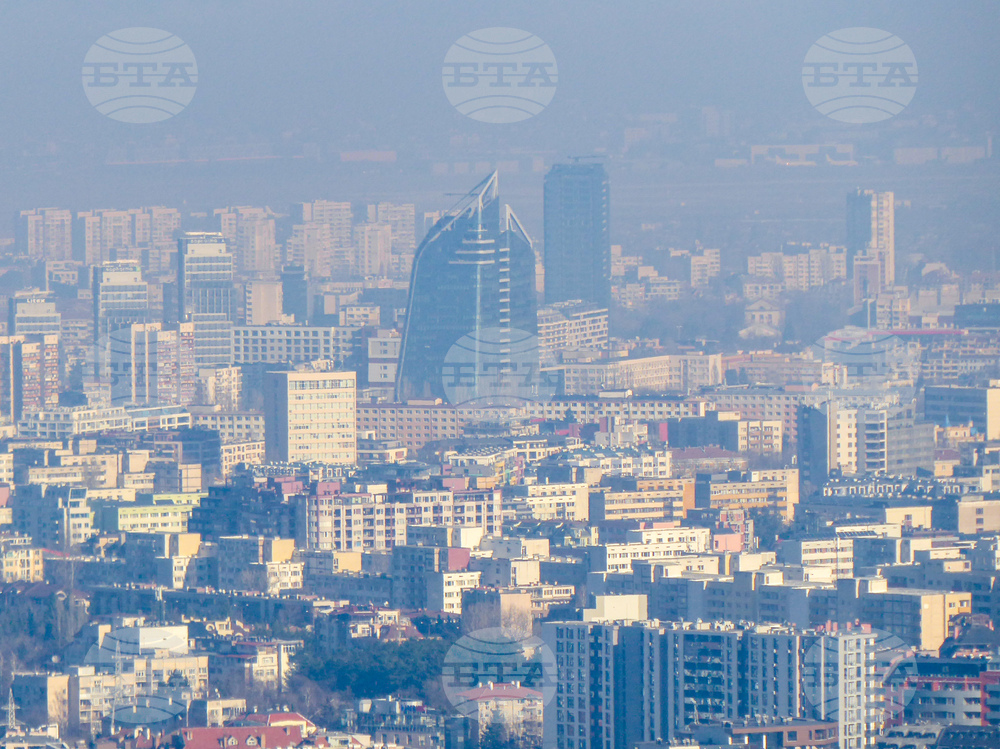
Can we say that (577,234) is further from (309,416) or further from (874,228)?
(309,416)

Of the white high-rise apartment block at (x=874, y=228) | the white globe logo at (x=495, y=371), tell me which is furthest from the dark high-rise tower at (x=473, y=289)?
the white high-rise apartment block at (x=874, y=228)

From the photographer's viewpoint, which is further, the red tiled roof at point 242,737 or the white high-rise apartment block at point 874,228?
the white high-rise apartment block at point 874,228

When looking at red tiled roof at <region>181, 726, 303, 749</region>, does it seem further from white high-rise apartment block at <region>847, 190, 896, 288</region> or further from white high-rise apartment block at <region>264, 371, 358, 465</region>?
white high-rise apartment block at <region>847, 190, 896, 288</region>

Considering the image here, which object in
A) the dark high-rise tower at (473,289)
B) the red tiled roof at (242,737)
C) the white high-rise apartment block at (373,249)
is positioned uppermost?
the white high-rise apartment block at (373,249)

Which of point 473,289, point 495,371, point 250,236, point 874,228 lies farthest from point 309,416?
point 250,236

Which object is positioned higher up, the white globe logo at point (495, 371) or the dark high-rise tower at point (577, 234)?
the dark high-rise tower at point (577, 234)

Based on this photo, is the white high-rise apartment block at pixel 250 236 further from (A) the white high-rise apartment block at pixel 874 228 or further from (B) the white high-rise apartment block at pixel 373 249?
(A) the white high-rise apartment block at pixel 874 228
